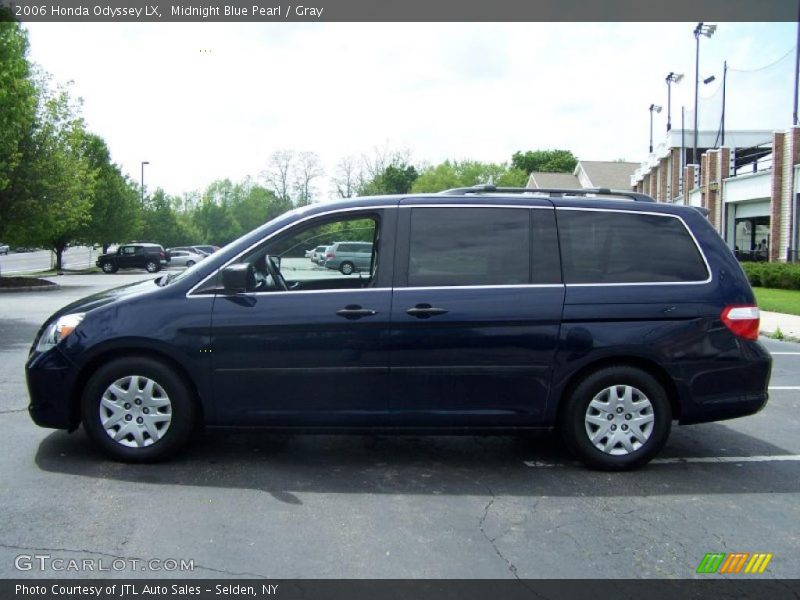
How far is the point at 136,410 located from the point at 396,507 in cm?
200

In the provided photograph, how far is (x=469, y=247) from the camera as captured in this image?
529 cm

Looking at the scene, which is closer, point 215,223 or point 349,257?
point 349,257

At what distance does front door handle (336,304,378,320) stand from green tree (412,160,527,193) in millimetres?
65380

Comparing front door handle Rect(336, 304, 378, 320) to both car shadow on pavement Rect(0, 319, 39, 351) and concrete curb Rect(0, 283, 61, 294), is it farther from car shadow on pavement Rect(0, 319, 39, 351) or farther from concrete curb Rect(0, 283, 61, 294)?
concrete curb Rect(0, 283, 61, 294)

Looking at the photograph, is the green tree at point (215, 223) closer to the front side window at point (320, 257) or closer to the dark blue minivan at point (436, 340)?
the front side window at point (320, 257)

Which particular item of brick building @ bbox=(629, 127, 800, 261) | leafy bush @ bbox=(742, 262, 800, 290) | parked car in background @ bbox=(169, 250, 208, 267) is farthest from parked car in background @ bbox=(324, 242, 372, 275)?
parked car in background @ bbox=(169, 250, 208, 267)

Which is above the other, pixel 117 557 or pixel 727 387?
pixel 727 387

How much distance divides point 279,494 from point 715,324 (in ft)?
10.8

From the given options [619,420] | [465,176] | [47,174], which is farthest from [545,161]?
[619,420]

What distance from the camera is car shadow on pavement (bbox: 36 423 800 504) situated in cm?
497

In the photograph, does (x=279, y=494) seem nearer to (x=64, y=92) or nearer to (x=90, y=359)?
(x=90, y=359)

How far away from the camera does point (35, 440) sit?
5816 mm

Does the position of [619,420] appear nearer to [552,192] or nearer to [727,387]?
[727,387]
